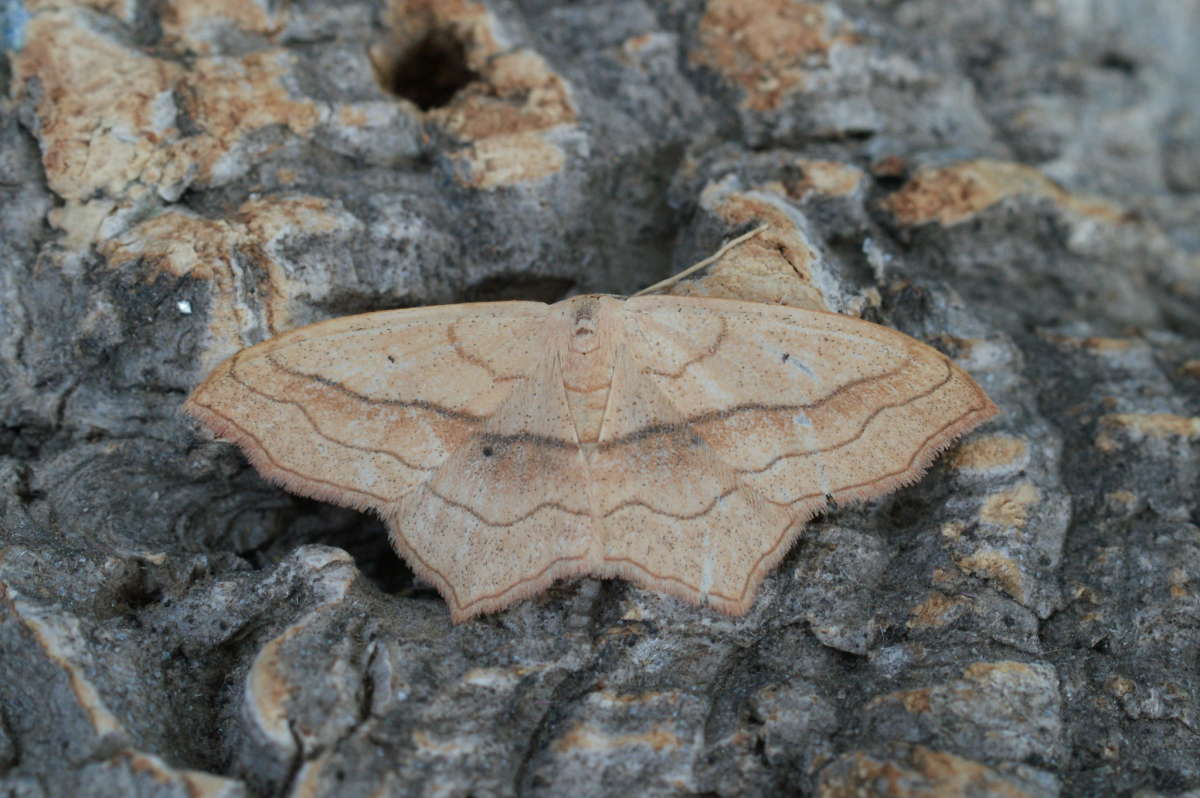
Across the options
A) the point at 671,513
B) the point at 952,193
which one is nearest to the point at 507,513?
the point at 671,513

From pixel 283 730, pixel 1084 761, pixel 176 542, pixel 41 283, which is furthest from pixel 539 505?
pixel 41 283

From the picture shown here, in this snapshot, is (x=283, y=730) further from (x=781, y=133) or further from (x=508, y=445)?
(x=781, y=133)

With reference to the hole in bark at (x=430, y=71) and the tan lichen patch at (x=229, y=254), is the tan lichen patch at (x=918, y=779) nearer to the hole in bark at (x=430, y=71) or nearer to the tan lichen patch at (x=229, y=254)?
the tan lichen patch at (x=229, y=254)

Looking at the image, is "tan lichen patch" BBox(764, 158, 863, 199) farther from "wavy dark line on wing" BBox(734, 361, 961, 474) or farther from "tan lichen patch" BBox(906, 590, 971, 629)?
"tan lichen patch" BBox(906, 590, 971, 629)

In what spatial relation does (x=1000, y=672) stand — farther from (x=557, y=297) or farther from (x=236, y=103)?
(x=236, y=103)

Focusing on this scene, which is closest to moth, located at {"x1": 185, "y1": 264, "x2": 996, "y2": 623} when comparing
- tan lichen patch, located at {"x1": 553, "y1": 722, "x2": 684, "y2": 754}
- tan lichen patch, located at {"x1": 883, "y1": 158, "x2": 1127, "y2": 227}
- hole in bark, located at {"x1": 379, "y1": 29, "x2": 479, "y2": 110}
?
tan lichen patch, located at {"x1": 553, "y1": 722, "x2": 684, "y2": 754}
